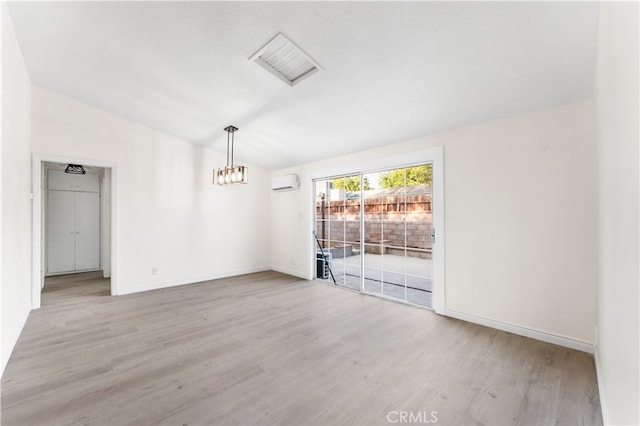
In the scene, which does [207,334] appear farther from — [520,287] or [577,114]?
[577,114]

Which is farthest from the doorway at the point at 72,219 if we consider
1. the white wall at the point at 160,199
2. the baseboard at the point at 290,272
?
the baseboard at the point at 290,272

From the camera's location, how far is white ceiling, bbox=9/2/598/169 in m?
1.87

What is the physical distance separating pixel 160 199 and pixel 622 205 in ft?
18.4

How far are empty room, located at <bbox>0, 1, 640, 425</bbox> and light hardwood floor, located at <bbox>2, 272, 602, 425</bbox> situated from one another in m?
0.02

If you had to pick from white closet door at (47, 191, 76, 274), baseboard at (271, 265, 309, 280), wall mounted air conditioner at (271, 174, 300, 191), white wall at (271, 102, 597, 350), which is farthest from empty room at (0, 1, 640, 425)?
white closet door at (47, 191, 76, 274)

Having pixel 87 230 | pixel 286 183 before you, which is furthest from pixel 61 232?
pixel 286 183

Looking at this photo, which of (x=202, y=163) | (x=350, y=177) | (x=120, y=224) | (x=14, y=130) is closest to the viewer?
(x=14, y=130)

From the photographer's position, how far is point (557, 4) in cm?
163

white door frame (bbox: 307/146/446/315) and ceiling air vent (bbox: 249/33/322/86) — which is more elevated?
ceiling air vent (bbox: 249/33/322/86)

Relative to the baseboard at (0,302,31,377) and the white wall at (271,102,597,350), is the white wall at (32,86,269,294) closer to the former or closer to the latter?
the baseboard at (0,302,31,377)

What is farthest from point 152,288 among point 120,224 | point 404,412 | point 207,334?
point 404,412

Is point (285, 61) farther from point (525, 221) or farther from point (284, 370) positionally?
point (525, 221)

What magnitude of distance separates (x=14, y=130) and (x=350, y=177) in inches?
167

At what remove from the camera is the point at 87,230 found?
6.25 meters
